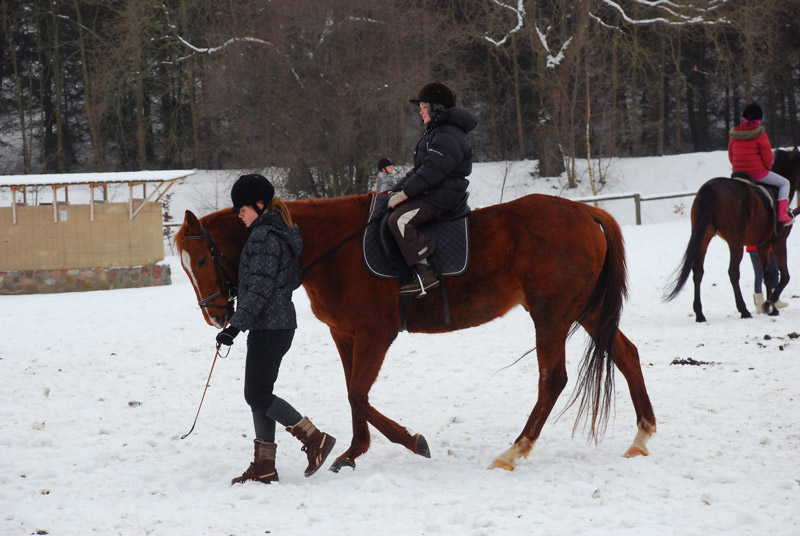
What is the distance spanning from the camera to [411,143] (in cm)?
2328

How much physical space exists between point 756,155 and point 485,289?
6.48 meters

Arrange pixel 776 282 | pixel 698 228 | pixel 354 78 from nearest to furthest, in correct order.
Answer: pixel 698 228
pixel 776 282
pixel 354 78

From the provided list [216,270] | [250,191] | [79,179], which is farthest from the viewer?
[79,179]

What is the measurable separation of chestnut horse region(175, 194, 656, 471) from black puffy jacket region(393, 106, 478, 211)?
305 millimetres

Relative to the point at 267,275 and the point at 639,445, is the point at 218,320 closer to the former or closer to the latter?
the point at 267,275

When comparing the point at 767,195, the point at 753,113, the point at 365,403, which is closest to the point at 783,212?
the point at 767,195

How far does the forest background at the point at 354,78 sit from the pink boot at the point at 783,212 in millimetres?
13925

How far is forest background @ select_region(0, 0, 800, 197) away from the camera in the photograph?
73.7 feet

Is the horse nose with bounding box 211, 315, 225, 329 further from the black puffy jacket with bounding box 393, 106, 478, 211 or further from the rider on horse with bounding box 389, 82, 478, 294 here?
the black puffy jacket with bounding box 393, 106, 478, 211

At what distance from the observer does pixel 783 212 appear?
9.70 m

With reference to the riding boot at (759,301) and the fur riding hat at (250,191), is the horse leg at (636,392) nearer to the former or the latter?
the fur riding hat at (250,191)

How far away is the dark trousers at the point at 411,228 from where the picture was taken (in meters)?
4.70

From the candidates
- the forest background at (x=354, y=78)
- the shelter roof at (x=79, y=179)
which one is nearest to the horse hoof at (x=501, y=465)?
the shelter roof at (x=79, y=179)

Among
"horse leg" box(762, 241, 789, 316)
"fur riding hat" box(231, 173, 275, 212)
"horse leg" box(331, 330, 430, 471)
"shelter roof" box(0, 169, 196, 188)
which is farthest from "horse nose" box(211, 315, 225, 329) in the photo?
"shelter roof" box(0, 169, 196, 188)
